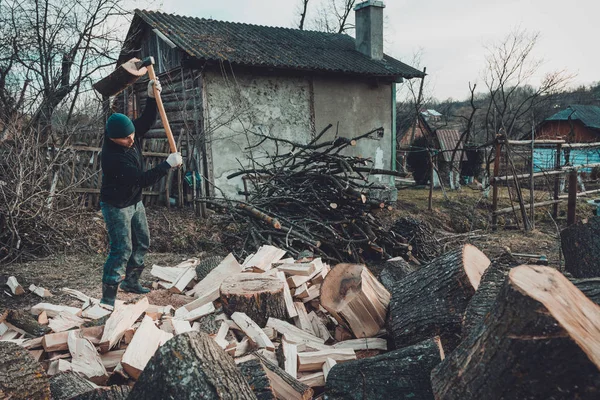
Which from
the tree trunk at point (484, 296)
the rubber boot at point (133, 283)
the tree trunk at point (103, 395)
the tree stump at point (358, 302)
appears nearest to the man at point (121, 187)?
the rubber boot at point (133, 283)

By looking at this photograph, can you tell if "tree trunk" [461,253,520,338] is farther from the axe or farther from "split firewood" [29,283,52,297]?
"split firewood" [29,283,52,297]

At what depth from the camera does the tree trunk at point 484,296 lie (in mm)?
2695

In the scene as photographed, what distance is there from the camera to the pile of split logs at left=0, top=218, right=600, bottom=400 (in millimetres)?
1820

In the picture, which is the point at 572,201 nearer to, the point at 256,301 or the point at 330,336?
the point at 330,336

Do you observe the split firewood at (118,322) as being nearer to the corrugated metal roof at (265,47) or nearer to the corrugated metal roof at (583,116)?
the corrugated metal roof at (265,47)

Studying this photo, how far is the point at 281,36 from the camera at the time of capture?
13367 mm

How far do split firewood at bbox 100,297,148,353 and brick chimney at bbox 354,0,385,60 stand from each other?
1144 centimetres

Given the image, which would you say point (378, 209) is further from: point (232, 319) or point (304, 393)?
point (304, 393)

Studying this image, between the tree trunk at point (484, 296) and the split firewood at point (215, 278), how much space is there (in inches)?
86.0

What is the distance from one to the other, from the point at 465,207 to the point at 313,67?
4.97 m

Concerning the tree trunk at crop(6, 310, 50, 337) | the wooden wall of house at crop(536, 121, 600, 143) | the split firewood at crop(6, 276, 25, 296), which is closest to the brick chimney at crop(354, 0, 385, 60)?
the split firewood at crop(6, 276, 25, 296)

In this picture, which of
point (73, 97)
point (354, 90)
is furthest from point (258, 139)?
point (73, 97)

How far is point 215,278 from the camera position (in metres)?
4.48

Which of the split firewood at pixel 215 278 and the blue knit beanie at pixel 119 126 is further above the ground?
the blue knit beanie at pixel 119 126
